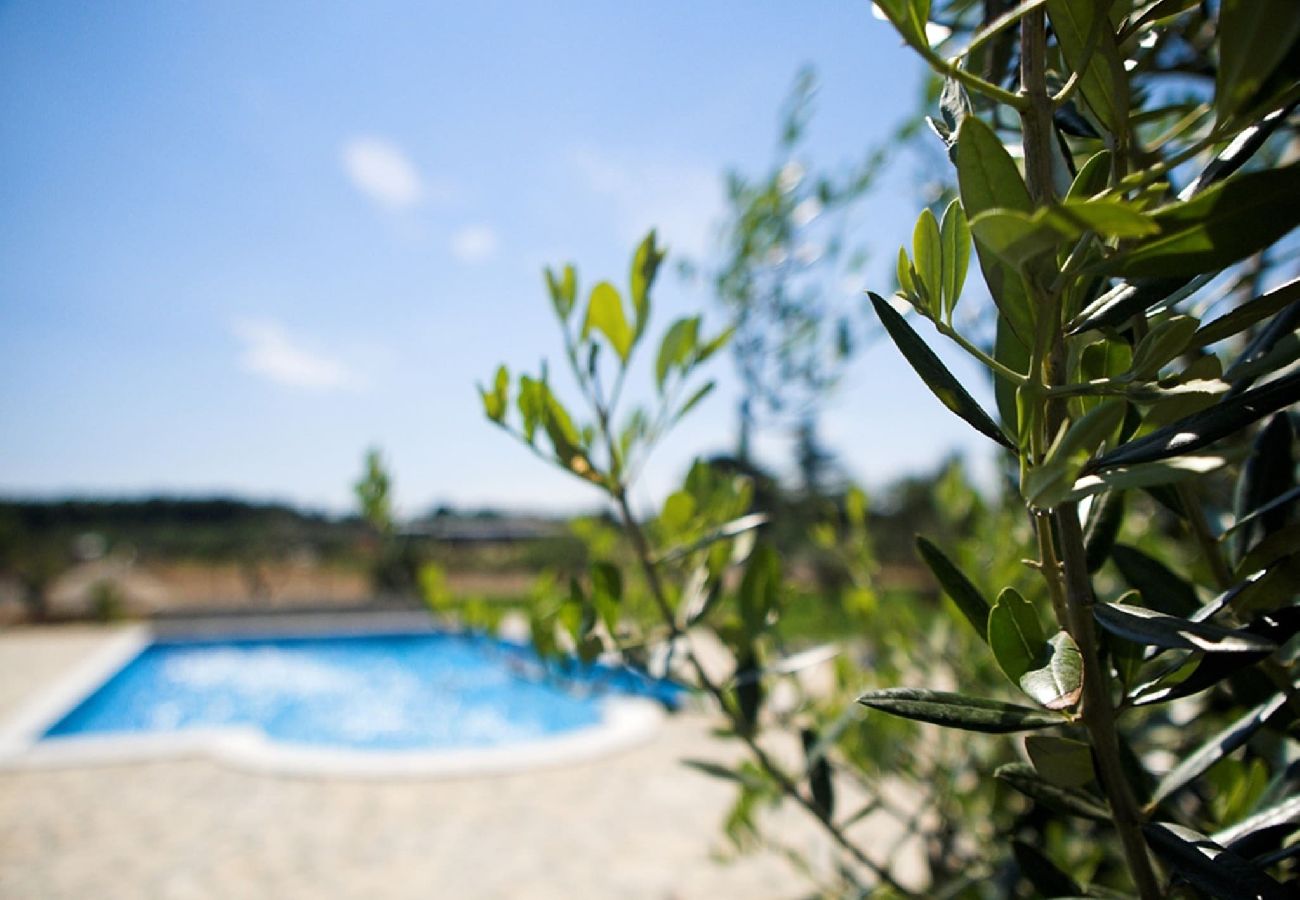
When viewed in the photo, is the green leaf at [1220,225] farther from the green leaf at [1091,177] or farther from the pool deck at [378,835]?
the pool deck at [378,835]

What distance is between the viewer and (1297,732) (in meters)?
0.43

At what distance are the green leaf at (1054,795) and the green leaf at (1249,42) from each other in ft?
1.10

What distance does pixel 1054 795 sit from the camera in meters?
0.41

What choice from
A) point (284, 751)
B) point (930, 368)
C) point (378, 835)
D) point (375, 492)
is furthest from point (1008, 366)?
point (284, 751)

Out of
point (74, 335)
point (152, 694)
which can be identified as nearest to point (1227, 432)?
point (152, 694)

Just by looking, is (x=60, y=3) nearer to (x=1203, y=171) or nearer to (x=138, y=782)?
(x=1203, y=171)

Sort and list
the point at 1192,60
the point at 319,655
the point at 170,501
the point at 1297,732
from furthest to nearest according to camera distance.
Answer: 1. the point at 170,501
2. the point at 319,655
3. the point at 1192,60
4. the point at 1297,732

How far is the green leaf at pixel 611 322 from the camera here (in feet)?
1.86

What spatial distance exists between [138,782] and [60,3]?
18.5 ft

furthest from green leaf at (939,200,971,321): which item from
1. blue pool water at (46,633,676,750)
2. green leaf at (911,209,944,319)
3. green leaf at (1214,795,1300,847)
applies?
blue pool water at (46,633,676,750)

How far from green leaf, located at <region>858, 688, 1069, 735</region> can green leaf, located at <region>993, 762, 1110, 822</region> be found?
0.22ft

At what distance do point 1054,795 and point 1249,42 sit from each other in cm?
37

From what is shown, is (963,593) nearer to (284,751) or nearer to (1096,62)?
(1096,62)

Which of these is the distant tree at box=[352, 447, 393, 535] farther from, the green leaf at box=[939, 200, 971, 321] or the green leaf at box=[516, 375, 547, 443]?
the green leaf at box=[939, 200, 971, 321]
